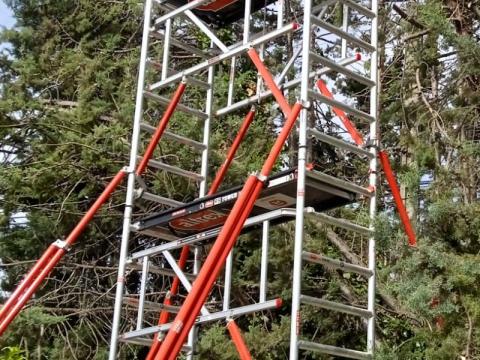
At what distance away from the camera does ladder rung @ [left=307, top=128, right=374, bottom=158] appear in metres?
5.27

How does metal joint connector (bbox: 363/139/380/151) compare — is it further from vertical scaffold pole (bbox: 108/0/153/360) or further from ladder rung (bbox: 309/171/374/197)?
vertical scaffold pole (bbox: 108/0/153/360)

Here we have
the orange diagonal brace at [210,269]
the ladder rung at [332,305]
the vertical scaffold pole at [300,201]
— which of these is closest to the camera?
the orange diagonal brace at [210,269]

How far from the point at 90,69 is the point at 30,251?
274 cm

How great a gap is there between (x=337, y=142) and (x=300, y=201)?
63cm

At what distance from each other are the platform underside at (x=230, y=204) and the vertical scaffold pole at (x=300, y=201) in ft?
0.53

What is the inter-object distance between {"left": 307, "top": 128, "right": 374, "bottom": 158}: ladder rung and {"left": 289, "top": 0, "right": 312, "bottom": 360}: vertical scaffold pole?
11cm

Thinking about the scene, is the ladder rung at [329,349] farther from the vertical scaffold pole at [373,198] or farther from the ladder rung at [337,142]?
the ladder rung at [337,142]

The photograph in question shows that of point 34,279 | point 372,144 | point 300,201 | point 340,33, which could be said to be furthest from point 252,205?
point 34,279

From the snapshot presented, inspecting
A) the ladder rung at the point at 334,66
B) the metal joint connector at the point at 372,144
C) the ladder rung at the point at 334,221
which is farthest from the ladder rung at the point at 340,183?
the ladder rung at the point at 334,66

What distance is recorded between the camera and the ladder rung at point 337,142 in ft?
17.3

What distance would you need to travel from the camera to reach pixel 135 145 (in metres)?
6.66

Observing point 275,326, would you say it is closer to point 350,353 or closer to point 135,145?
point 135,145

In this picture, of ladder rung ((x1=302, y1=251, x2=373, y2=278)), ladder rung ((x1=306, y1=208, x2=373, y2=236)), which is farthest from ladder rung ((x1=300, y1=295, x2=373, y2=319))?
ladder rung ((x1=306, y1=208, x2=373, y2=236))

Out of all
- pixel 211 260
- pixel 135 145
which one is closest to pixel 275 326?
pixel 135 145
